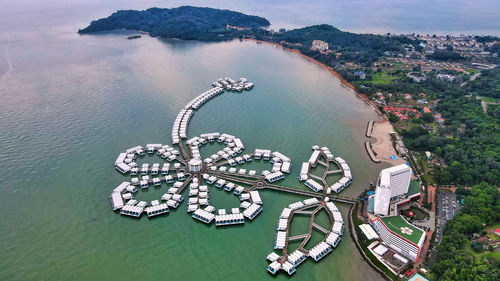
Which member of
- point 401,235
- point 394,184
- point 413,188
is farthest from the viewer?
point 413,188

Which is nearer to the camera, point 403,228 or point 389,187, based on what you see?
point 403,228

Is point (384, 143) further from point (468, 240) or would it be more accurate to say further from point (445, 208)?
point (468, 240)

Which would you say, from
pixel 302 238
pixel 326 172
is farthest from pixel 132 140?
pixel 302 238

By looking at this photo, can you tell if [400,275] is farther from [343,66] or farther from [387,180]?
[343,66]

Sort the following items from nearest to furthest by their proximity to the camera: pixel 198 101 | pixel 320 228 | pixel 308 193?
pixel 320 228, pixel 308 193, pixel 198 101

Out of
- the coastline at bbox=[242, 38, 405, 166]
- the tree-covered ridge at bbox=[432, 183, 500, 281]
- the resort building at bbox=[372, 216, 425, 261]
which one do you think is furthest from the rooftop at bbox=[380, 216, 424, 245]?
the coastline at bbox=[242, 38, 405, 166]

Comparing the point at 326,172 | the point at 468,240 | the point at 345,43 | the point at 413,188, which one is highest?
the point at 345,43

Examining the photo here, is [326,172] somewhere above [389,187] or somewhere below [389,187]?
below
